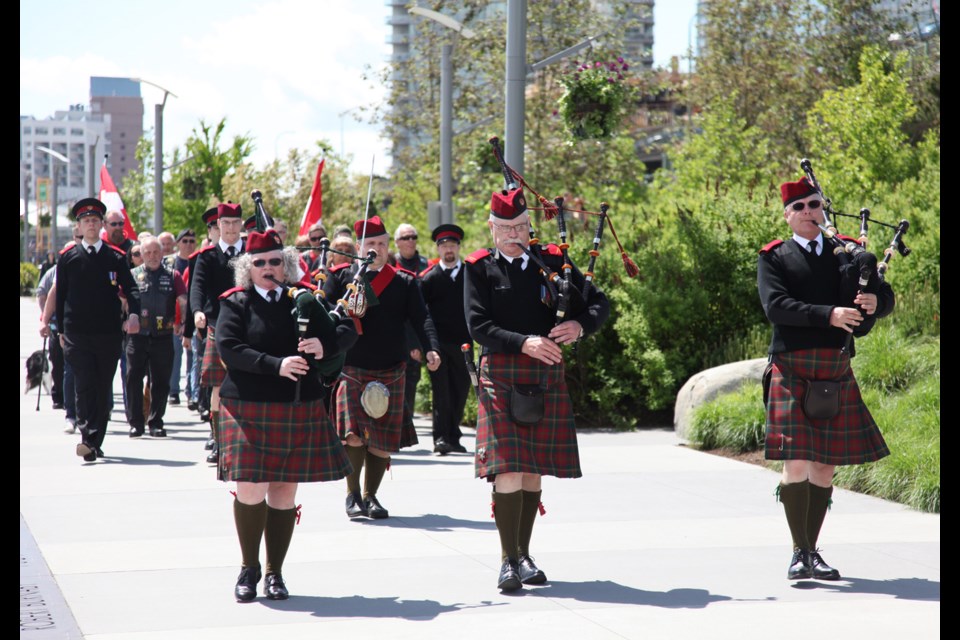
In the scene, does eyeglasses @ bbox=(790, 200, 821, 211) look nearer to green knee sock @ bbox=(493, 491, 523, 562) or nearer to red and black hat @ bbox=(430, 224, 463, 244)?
green knee sock @ bbox=(493, 491, 523, 562)

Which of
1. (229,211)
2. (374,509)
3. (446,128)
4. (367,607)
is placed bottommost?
(367,607)

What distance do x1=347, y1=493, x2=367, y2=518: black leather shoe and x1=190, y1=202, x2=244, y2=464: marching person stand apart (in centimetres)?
165

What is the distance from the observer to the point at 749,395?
435 inches

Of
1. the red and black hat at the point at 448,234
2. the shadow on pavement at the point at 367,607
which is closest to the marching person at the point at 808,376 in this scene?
the shadow on pavement at the point at 367,607

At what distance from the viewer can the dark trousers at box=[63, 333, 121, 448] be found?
10.4 m

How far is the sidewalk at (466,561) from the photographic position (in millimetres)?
5457

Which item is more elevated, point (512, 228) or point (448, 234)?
point (448, 234)

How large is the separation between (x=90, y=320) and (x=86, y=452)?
1067mm

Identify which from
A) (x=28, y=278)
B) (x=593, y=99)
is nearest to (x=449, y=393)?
(x=593, y=99)

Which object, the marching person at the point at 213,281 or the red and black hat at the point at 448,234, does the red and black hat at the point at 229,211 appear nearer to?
the marching person at the point at 213,281

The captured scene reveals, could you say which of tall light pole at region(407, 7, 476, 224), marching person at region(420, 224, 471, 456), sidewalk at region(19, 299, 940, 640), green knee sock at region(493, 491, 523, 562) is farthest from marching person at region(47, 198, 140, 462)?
tall light pole at region(407, 7, 476, 224)

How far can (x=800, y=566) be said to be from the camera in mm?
6211

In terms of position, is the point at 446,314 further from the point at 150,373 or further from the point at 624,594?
the point at 624,594
